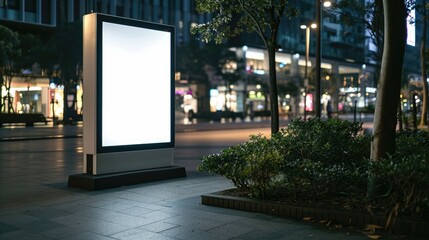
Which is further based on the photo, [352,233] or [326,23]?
[326,23]

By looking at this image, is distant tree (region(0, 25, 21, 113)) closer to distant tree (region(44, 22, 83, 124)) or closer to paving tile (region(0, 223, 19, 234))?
distant tree (region(44, 22, 83, 124))

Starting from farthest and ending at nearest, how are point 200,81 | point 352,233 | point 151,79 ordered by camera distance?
point 200,81
point 151,79
point 352,233

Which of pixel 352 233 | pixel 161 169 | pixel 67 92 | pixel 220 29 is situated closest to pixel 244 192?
pixel 352 233

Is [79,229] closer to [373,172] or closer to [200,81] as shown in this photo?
[373,172]

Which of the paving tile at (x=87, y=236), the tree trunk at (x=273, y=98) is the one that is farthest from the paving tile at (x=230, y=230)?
the tree trunk at (x=273, y=98)

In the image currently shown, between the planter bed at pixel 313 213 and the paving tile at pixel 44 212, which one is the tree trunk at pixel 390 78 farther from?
the paving tile at pixel 44 212

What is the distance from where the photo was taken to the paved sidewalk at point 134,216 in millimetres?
6211

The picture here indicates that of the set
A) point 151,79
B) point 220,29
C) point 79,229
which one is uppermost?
point 220,29

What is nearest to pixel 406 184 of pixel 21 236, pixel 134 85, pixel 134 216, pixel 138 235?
pixel 138 235

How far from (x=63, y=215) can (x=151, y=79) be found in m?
4.08

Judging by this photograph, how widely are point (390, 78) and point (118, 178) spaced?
5.34 metres

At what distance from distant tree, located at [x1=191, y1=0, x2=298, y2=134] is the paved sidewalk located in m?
2.40

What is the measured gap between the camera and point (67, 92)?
142ft

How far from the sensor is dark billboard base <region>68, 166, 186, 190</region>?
30.9 ft
